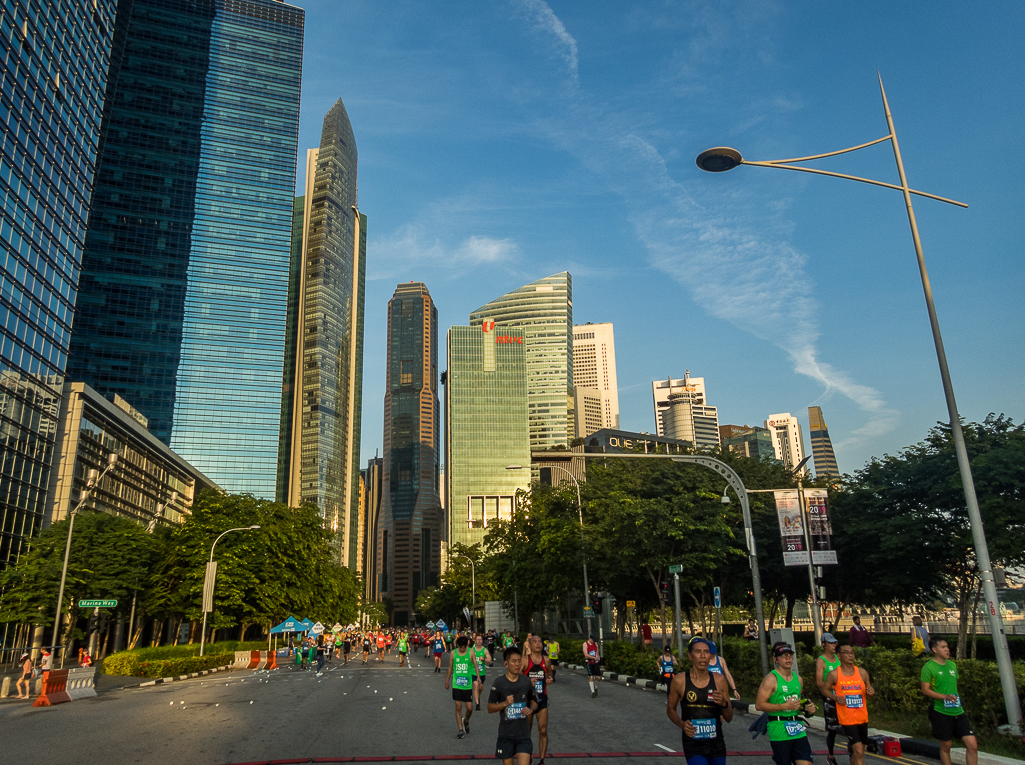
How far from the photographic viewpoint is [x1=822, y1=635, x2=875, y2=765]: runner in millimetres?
8867

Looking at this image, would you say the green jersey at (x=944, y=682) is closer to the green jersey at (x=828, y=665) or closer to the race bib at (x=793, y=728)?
the green jersey at (x=828, y=665)

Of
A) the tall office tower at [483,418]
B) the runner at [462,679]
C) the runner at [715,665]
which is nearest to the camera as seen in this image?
the runner at [715,665]

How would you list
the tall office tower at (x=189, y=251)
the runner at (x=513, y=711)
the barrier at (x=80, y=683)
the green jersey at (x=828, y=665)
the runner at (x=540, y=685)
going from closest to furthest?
the runner at (x=513, y=711) → the green jersey at (x=828, y=665) → the runner at (x=540, y=685) → the barrier at (x=80, y=683) → the tall office tower at (x=189, y=251)

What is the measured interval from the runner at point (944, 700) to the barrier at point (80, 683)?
84.5ft

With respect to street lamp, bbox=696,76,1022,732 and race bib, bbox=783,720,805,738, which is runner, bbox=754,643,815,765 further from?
street lamp, bbox=696,76,1022,732

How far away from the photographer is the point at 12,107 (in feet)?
175

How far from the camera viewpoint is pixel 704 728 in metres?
6.59

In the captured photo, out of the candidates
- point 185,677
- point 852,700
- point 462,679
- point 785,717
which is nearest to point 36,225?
point 185,677

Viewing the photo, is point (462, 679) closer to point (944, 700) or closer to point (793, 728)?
point (793, 728)

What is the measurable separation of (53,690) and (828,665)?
78.9 ft

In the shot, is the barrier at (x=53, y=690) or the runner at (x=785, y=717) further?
the barrier at (x=53, y=690)

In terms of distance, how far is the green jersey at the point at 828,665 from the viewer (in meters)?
9.30

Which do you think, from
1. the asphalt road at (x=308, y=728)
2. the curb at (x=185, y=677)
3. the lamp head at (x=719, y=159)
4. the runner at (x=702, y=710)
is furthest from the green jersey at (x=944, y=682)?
the curb at (x=185, y=677)

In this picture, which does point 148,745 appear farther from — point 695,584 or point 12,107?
point 12,107
